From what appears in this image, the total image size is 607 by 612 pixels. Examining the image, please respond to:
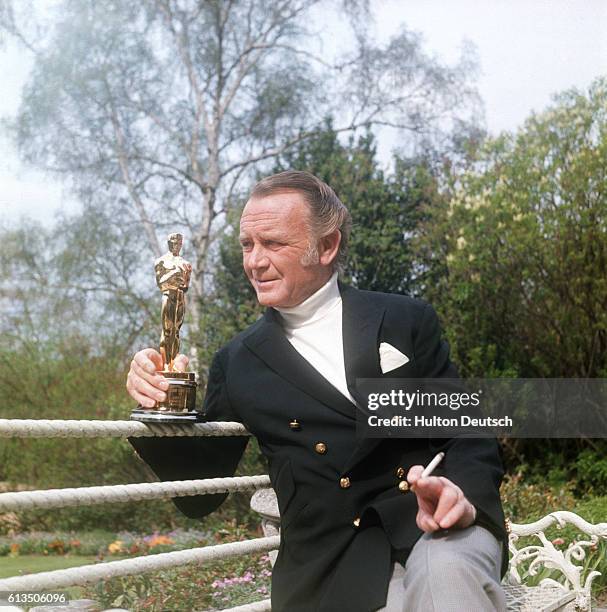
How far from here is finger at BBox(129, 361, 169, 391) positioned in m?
1.93

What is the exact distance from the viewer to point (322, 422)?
2.04 m

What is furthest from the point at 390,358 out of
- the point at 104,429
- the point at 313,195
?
the point at 104,429

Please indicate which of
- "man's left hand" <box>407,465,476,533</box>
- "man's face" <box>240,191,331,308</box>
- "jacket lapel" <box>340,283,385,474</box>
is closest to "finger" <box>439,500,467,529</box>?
"man's left hand" <box>407,465,476,533</box>

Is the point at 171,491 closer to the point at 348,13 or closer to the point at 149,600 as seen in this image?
the point at 149,600

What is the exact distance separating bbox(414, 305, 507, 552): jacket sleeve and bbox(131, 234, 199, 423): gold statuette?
20.9 inches

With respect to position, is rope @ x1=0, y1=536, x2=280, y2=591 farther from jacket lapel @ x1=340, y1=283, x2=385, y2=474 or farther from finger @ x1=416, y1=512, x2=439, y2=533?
finger @ x1=416, y1=512, x2=439, y2=533

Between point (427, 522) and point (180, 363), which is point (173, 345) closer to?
point (180, 363)

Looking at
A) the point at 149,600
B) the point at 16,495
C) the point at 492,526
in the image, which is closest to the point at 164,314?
the point at 16,495

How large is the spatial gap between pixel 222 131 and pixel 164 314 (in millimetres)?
12180

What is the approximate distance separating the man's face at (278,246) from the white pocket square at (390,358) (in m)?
0.24

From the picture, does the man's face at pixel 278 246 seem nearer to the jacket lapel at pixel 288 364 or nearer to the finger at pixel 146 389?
the jacket lapel at pixel 288 364

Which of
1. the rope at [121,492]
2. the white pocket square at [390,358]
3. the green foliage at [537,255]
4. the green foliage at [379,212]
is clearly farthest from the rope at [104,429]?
the green foliage at [379,212]

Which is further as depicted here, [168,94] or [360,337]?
[168,94]

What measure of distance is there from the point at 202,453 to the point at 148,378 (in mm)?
259
